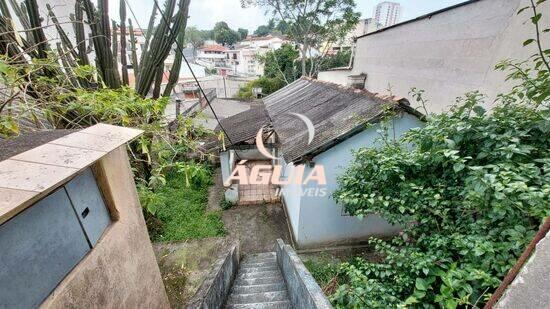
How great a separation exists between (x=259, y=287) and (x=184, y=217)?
4487mm

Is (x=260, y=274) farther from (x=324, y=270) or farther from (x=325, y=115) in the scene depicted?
(x=325, y=115)

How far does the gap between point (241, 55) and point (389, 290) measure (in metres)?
50.6

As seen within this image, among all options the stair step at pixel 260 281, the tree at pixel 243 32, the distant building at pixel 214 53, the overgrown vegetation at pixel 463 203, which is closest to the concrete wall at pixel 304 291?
the overgrown vegetation at pixel 463 203

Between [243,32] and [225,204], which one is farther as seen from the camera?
[243,32]

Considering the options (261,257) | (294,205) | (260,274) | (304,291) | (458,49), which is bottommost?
(261,257)

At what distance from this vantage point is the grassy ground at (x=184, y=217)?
7.15 m

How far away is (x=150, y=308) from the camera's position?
2426 millimetres

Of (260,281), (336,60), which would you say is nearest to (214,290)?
(260,281)

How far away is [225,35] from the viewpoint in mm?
63469

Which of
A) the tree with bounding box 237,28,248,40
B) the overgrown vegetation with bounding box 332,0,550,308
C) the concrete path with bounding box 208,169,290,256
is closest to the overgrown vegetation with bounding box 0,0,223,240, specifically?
the overgrown vegetation with bounding box 332,0,550,308

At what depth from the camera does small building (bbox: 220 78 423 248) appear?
528cm

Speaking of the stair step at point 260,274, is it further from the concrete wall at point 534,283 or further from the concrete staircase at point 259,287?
the concrete wall at point 534,283

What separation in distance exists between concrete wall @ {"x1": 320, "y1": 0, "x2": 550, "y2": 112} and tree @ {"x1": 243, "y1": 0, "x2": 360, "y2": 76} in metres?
9.16

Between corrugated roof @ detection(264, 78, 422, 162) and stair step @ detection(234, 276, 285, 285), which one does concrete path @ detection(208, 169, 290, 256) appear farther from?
corrugated roof @ detection(264, 78, 422, 162)
